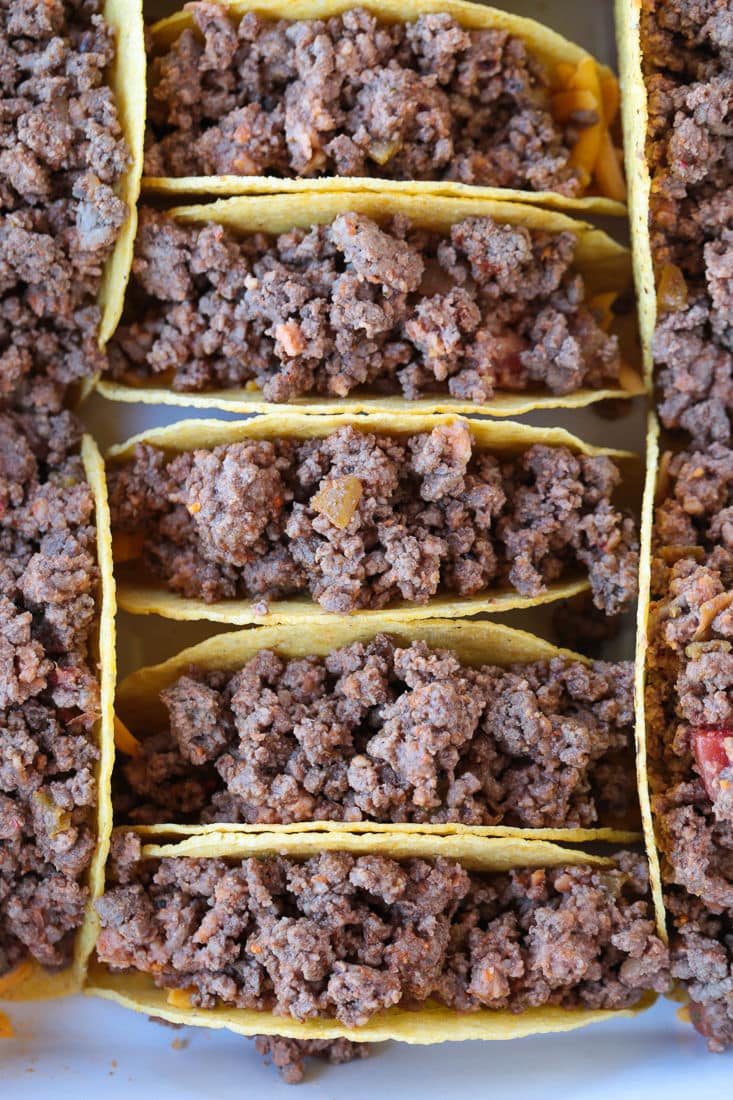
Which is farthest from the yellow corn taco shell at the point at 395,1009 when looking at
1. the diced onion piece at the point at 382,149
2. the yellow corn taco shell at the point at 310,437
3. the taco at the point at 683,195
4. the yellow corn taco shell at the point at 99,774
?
the diced onion piece at the point at 382,149

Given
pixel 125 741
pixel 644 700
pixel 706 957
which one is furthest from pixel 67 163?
pixel 706 957

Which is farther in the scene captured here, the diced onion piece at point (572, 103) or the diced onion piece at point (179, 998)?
the diced onion piece at point (572, 103)

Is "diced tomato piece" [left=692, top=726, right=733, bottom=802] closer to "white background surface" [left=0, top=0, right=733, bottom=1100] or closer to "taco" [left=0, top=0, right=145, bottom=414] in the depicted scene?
"white background surface" [left=0, top=0, right=733, bottom=1100]

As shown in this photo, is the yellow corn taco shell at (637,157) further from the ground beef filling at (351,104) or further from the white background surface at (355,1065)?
the white background surface at (355,1065)

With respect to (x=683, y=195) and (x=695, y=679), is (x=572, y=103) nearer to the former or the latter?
(x=683, y=195)

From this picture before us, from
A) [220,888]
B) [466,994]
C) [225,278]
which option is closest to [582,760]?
[466,994]
